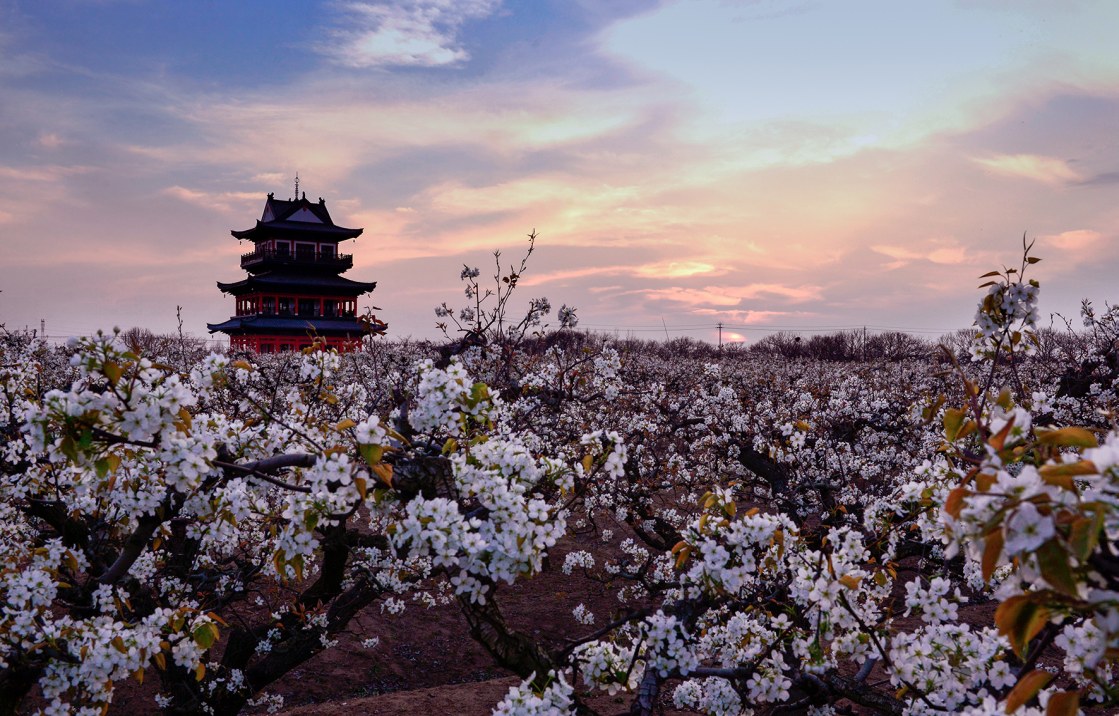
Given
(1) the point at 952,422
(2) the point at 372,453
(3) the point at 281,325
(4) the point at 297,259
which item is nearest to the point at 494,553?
(2) the point at 372,453

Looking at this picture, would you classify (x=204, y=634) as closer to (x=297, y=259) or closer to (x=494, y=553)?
(x=494, y=553)

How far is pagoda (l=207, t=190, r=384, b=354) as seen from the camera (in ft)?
163

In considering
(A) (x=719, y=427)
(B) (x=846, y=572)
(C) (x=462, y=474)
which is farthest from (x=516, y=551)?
(A) (x=719, y=427)

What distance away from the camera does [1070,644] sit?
3314 millimetres

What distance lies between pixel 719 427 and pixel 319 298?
44.3m

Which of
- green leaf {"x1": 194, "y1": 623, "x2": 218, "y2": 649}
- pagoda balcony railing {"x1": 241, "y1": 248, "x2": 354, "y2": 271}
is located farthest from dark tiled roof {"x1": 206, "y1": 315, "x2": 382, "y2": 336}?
green leaf {"x1": 194, "y1": 623, "x2": 218, "y2": 649}

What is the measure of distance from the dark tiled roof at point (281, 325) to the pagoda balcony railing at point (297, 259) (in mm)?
3819

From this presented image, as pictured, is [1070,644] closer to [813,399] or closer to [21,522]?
[21,522]

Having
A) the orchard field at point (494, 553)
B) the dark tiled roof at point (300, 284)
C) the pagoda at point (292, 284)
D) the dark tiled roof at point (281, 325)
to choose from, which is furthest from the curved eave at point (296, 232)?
the orchard field at point (494, 553)

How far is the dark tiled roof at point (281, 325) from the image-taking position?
1929 inches

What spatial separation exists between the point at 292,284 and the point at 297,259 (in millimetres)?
2169

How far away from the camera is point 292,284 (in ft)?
168

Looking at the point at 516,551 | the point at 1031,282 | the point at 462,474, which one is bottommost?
the point at 516,551

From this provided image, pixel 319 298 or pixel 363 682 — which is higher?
pixel 319 298
